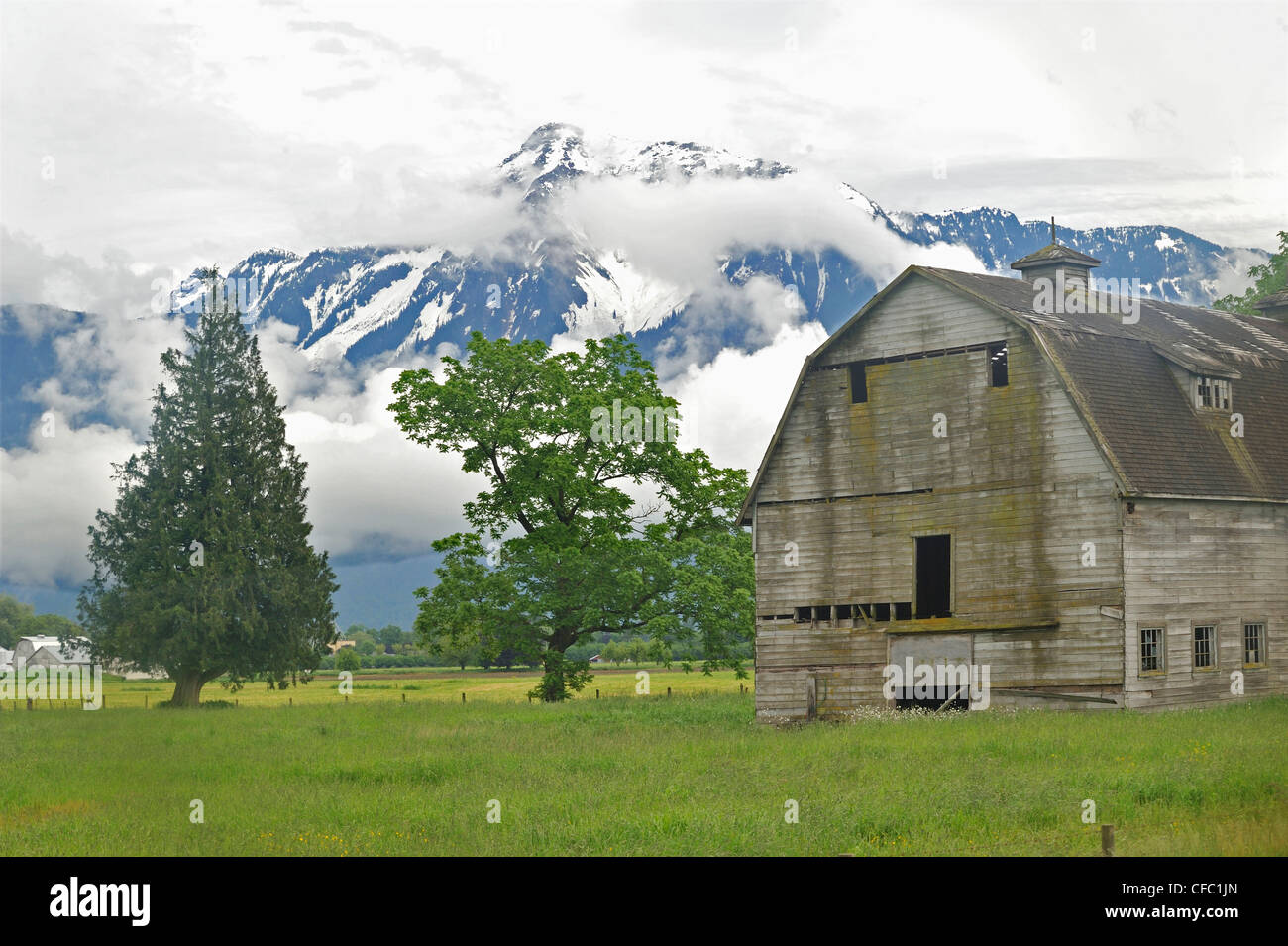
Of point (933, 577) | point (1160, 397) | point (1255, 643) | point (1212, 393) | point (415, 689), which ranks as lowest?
point (415, 689)

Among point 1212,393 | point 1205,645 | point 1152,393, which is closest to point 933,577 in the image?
point 1205,645

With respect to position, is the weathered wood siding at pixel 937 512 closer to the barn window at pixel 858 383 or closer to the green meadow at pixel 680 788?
the barn window at pixel 858 383

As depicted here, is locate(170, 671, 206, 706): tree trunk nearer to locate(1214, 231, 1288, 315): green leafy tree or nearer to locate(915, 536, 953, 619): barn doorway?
locate(915, 536, 953, 619): barn doorway

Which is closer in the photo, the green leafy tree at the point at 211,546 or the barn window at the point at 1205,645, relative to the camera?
the barn window at the point at 1205,645

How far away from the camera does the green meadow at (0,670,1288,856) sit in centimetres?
1598

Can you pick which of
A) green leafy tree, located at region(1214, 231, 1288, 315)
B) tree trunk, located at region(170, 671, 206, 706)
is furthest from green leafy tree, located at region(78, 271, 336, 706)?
green leafy tree, located at region(1214, 231, 1288, 315)

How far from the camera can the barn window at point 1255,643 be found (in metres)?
32.6

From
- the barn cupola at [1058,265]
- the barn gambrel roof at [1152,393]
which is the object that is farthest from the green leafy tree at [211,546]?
the barn cupola at [1058,265]

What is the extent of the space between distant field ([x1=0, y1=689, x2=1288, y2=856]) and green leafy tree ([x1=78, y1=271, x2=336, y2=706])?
1933cm

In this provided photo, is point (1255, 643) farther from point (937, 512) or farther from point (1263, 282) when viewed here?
point (1263, 282)

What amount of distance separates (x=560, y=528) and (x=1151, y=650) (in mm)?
23645

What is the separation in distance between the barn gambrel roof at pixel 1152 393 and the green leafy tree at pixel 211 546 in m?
25.6

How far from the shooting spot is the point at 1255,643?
32.8m
